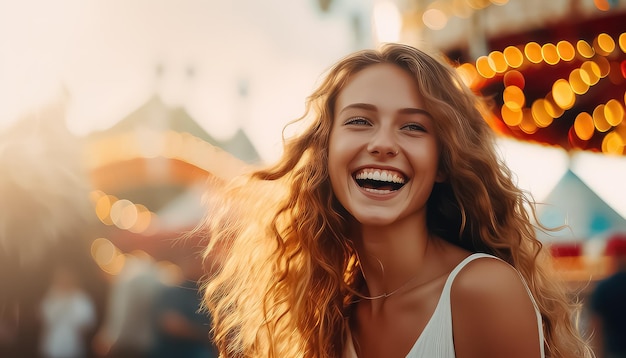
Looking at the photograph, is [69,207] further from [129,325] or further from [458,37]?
[458,37]

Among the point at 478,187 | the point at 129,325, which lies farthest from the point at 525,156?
the point at 478,187

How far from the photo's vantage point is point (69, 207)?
5031 mm

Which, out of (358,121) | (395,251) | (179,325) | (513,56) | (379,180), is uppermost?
(513,56)

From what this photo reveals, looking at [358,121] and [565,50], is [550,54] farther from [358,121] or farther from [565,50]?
[358,121]

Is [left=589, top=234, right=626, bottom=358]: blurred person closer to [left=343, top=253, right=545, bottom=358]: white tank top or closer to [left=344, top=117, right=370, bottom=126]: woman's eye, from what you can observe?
[left=343, top=253, right=545, bottom=358]: white tank top

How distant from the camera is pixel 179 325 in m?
4.51

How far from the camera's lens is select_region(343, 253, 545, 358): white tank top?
1562 mm

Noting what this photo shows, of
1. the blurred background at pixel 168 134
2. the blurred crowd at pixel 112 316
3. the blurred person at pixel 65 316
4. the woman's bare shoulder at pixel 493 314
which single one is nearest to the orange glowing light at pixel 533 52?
the blurred background at pixel 168 134

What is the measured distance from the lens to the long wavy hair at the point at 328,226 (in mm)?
1786

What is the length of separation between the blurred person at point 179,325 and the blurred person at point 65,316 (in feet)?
2.64

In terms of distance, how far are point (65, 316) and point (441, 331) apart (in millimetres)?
4259

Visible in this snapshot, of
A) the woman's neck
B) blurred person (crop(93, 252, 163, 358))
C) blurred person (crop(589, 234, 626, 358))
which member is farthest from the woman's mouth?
blurred person (crop(93, 252, 163, 358))

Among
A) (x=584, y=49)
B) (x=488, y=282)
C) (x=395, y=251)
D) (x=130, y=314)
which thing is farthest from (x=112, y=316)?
(x=584, y=49)

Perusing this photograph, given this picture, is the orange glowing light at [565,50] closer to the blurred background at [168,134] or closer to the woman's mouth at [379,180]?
the blurred background at [168,134]
